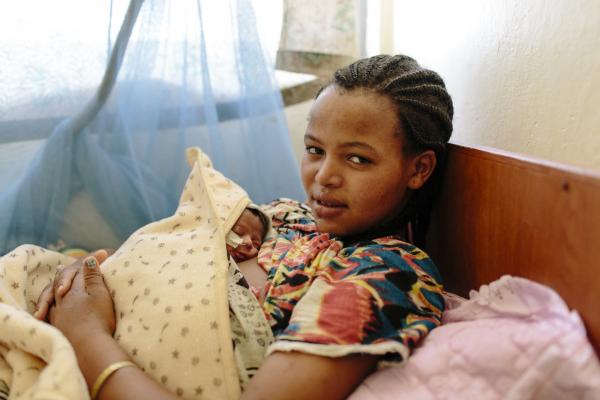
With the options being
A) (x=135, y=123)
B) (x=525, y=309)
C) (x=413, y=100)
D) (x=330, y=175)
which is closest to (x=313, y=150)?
(x=330, y=175)

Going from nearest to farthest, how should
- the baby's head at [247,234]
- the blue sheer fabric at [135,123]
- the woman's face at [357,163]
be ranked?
the woman's face at [357,163], the baby's head at [247,234], the blue sheer fabric at [135,123]

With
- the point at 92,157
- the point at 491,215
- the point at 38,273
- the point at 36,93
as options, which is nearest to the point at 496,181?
the point at 491,215

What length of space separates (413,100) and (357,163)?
0.14m

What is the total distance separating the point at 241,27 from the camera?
1.43 m

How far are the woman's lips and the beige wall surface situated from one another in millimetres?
350

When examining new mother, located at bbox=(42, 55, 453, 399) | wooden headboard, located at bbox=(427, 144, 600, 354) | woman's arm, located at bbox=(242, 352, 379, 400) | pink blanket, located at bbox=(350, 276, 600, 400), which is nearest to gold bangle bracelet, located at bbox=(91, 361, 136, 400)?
new mother, located at bbox=(42, 55, 453, 399)

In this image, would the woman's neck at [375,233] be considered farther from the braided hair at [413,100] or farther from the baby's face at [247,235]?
the baby's face at [247,235]

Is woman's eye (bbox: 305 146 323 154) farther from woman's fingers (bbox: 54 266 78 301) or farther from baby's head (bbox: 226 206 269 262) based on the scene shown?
woman's fingers (bbox: 54 266 78 301)

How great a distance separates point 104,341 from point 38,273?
332mm

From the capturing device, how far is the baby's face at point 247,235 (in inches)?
41.0

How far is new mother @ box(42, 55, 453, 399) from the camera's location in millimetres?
626

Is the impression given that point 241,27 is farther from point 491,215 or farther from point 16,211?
point 491,215

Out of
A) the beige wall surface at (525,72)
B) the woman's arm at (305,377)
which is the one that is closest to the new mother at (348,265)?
the woman's arm at (305,377)

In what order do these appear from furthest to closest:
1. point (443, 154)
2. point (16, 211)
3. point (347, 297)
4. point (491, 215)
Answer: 1. point (16, 211)
2. point (443, 154)
3. point (491, 215)
4. point (347, 297)
